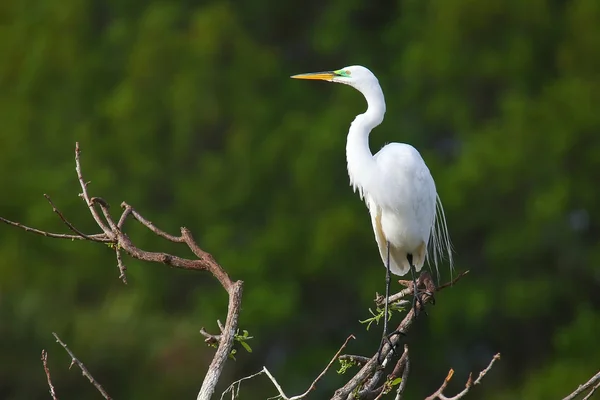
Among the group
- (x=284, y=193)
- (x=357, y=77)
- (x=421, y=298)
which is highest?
(x=357, y=77)

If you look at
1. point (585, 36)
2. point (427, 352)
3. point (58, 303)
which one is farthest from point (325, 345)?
point (585, 36)

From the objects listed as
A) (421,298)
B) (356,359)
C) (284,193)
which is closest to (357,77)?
(421,298)

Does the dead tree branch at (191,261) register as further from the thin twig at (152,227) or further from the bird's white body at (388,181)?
the bird's white body at (388,181)

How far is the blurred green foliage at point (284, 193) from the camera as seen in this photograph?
25.1 ft

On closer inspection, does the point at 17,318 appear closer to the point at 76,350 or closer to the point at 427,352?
the point at 76,350

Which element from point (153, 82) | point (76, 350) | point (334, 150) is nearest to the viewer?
point (76, 350)

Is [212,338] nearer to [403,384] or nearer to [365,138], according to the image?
[403,384]

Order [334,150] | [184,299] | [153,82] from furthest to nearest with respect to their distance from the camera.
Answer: [153,82]
[184,299]
[334,150]

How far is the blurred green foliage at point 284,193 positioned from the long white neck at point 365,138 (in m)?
4.21

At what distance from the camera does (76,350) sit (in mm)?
7324

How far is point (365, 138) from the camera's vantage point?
10.1 feet

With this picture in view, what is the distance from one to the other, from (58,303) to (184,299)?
97cm

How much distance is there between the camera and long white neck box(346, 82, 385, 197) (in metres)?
3.06

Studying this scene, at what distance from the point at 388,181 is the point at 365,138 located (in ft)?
0.54
